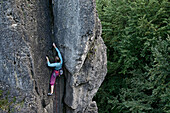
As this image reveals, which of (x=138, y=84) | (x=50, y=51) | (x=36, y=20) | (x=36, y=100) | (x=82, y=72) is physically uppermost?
(x=36, y=20)

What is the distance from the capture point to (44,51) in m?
5.95

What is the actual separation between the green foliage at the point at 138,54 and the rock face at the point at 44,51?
3600mm

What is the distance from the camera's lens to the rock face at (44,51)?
511cm

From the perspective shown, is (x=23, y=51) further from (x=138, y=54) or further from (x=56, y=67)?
(x=138, y=54)

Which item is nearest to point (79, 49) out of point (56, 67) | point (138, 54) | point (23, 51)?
point (56, 67)

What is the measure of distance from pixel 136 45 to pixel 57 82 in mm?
5632

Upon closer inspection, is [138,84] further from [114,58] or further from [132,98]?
[114,58]

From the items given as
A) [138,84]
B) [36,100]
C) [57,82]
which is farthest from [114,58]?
[36,100]

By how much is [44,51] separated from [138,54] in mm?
6486

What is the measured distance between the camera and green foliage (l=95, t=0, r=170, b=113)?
9141 millimetres

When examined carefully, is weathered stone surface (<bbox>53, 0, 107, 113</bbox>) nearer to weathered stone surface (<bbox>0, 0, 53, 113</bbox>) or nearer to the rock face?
the rock face

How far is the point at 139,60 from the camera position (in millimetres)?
10828

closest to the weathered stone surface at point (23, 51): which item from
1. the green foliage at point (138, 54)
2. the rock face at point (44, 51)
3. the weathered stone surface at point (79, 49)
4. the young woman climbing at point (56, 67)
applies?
the rock face at point (44, 51)

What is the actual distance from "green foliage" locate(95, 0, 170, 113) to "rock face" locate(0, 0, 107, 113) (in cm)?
360
